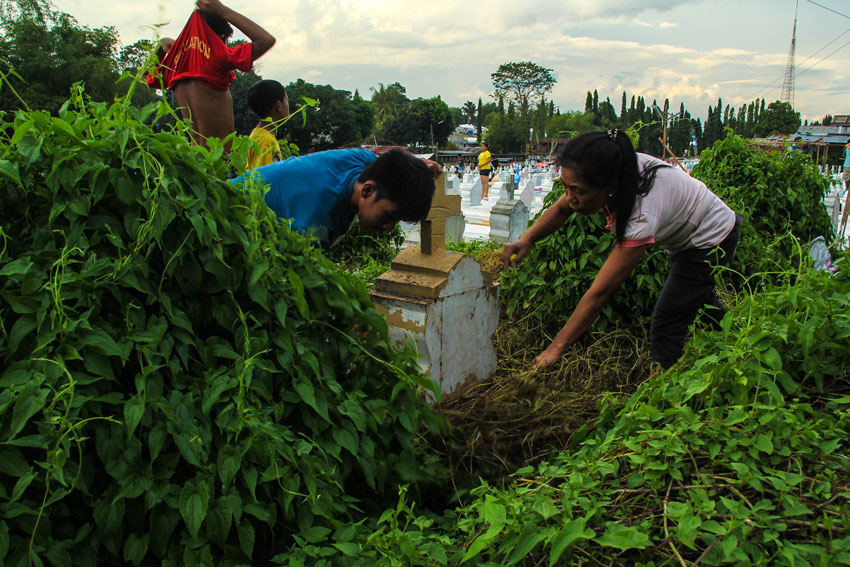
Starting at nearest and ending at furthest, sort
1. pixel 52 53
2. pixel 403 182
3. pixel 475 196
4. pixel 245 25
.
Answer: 1. pixel 403 182
2. pixel 245 25
3. pixel 475 196
4. pixel 52 53

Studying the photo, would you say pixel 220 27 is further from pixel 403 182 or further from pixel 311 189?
pixel 403 182

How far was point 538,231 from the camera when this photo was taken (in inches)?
130

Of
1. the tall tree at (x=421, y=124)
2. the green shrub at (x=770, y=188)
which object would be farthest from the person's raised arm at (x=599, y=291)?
the tall tree at (x=421, y=124)

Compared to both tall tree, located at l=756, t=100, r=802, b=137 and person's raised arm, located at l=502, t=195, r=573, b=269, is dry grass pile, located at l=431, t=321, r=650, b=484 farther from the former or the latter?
tall tree, located at l=756, t=100, r=802, b=137

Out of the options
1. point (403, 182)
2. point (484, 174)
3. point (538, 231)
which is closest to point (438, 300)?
point (403, 182)

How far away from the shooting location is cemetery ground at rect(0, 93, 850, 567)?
123cm

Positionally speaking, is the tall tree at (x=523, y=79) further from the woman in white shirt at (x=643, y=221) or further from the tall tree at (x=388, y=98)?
the woman in white shirt at (x=643, y=221)

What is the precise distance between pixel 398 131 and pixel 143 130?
72935 mm

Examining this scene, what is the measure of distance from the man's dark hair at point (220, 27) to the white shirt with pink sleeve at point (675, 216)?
256cm

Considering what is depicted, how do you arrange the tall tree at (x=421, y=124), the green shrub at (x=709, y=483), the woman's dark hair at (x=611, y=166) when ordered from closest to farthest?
the green shrub at (x=709, y=483) < the woman's dark hair at (x=611, y=166) < the tall tree at (x=421, y=124)

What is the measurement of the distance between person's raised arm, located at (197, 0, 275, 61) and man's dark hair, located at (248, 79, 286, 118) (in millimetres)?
426

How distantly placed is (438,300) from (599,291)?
2.47 feet

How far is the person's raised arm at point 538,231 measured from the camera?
10.5ft

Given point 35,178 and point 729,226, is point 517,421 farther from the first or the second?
point 35,178
